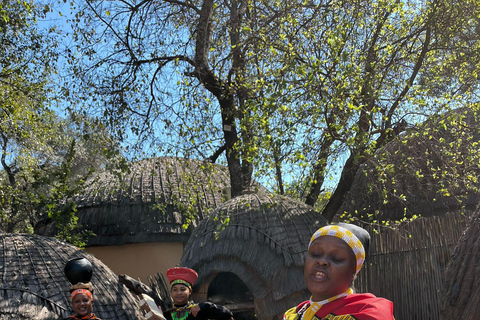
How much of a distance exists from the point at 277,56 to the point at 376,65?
1.42 m

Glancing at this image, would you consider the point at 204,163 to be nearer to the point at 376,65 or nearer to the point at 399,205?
the point at 376,65

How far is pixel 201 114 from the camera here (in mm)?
7527

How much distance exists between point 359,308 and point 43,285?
13.4 ft

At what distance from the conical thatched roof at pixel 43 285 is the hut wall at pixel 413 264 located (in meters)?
3.53

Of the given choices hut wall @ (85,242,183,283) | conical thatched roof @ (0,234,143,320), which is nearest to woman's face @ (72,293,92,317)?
conical thatched roof @ (0,234,143,320)

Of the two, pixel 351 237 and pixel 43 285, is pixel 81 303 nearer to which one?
pixel 43 285

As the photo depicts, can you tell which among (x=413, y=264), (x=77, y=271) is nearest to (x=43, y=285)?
(x=77, y=271)

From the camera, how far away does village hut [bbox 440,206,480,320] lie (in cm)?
306

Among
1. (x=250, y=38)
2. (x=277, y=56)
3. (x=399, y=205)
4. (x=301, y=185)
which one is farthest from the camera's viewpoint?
(x=399, y=205)

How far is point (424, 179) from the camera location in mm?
10555

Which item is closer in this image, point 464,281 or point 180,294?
point 464,281

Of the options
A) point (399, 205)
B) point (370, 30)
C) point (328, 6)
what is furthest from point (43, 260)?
point (399, 205)

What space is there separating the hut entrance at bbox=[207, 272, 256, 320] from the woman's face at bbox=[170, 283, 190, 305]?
2520 millimetres

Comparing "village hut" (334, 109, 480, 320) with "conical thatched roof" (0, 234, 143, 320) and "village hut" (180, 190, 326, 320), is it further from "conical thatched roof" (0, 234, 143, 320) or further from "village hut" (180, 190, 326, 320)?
"conical thatched roof" (0, 234, 143, 320)
